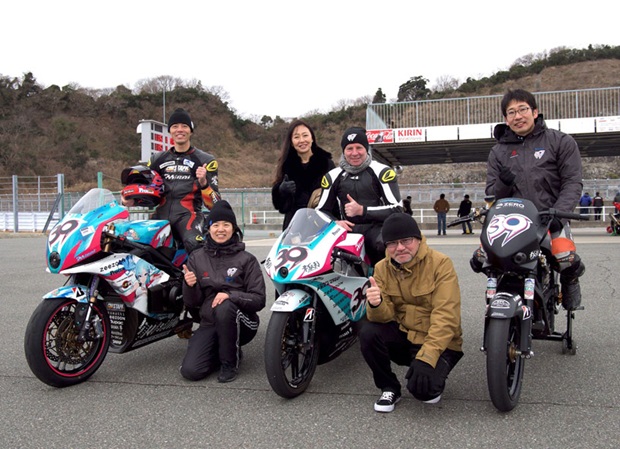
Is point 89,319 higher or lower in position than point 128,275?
lower

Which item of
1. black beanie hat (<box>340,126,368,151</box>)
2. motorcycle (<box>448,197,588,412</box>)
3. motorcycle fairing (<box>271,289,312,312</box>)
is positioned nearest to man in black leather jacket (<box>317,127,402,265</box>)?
black beanie hat (<box>340,126,368,151</box>)

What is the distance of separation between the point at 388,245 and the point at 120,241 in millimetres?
1917

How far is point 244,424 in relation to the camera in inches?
126

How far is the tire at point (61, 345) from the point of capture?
3.62 metres

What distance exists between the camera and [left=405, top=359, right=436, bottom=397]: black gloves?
10.4 feet

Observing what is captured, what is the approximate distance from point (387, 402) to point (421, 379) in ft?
1.00

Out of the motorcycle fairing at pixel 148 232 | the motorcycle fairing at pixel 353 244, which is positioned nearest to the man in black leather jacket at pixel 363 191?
the motorcycle fairing at pixel 353 244

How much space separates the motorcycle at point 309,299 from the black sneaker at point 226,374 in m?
0.46

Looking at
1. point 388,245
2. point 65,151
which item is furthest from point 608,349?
point 65,151

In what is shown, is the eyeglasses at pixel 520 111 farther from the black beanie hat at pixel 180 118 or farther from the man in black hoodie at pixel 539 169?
the black beanie hat at pixel 180 118

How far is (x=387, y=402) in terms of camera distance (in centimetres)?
336

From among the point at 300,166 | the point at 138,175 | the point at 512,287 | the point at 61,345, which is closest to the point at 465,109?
the point at 300,166

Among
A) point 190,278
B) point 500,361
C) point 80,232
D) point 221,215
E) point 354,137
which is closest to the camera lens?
point 500,361

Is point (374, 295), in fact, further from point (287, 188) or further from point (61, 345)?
point (61, 345)
